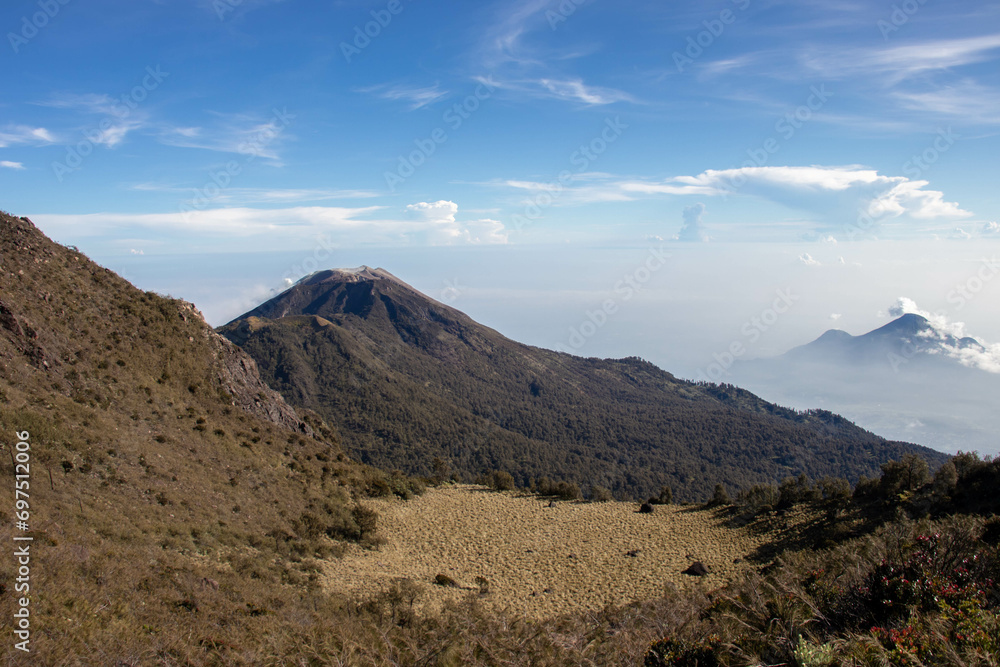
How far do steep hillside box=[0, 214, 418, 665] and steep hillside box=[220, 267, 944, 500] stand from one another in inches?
2458

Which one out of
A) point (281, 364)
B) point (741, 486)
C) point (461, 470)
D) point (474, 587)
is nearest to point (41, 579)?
point (474, 587)

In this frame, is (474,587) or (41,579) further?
(474,587)

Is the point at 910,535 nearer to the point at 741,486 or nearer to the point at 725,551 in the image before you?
the point at 725,551

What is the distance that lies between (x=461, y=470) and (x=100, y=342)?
82.5 meters

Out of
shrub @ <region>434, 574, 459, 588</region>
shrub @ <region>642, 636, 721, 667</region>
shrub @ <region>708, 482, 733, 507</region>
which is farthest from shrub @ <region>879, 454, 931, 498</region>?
shrub @ <region>434, 574, 459, 588</region>

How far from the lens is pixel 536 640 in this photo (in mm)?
9719

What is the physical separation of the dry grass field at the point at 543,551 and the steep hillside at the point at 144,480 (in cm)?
241

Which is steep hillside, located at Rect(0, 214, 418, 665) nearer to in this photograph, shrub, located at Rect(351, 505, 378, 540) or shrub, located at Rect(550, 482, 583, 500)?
shrub, located at Rect(351, 505, 378, 540)

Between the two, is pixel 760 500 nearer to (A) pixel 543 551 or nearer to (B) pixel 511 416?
(A) pixel 543 551

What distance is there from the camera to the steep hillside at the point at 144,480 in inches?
347

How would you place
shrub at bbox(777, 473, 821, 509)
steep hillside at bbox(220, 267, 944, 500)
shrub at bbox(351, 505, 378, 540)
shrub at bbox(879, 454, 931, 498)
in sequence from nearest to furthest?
shrub at bbox(351, 505, 378, 540), shrub at bbox(879, 454, 931, 498), shrub at bbox(777, 473, 821, 509), steep hillside at bbox(220, 267, 944, 500)

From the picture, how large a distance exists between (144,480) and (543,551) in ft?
55.9

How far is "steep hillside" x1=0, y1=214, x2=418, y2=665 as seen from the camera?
8812 mm

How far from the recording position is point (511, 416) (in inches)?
5551
